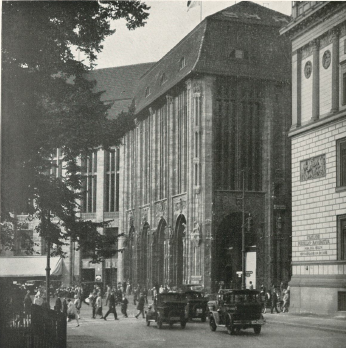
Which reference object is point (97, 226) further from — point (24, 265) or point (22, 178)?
point (22, 178)

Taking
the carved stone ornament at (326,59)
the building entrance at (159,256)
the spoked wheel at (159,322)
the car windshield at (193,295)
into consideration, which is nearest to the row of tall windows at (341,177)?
the carved stone ornament at (326,59)

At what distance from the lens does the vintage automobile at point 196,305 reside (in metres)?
28.7

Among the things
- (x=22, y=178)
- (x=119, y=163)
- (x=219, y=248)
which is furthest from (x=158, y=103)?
(x=219, y=248)

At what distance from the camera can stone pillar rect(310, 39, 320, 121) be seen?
2386 centimetres

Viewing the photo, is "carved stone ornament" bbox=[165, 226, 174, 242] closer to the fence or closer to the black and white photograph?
the black and white photograph

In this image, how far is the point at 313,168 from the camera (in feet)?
79.2

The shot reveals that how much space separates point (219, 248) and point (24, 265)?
73.2ft

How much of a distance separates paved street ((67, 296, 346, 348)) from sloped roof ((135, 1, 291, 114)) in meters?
5.58

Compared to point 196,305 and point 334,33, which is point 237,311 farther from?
point 334,33

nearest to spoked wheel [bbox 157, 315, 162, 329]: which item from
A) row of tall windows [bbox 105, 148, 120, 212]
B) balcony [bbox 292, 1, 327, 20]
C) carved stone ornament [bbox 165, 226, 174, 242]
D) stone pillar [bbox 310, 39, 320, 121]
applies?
carved stone ornament [bbox 165, 226, 174, 242]

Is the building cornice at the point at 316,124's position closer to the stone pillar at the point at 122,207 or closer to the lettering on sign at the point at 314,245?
the lettering on sign at the point at 314,245

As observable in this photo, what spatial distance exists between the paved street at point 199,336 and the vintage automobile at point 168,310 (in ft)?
0.88

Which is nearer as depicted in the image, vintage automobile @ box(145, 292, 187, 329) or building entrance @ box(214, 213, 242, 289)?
vintage automobile @ box(145, 292, 187, 329)

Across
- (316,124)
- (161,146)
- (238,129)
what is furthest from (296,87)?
(161,146)
